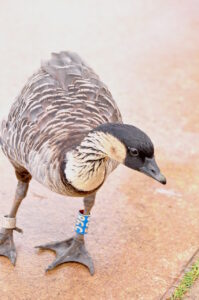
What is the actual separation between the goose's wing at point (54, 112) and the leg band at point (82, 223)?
58 cm

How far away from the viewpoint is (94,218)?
4656 millimetres

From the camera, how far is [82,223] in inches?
165

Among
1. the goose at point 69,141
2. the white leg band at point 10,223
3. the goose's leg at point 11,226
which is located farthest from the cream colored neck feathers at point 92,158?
the white leg band at point 10,223

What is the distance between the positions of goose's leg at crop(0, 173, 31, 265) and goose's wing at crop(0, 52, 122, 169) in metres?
0.24

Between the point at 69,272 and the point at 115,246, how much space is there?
1.38ft

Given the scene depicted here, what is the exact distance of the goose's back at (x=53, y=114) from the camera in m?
3.73

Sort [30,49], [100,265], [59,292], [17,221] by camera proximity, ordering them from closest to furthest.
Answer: [59,292] < [100,265] < [17,221] < [30,49]

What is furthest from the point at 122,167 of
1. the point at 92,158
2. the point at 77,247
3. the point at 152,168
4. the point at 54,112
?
the point at 152,168

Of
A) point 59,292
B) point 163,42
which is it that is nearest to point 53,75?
point 59,292

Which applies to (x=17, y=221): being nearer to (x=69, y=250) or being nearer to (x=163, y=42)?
(x=69, y=250)

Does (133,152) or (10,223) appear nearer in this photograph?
(133,152)

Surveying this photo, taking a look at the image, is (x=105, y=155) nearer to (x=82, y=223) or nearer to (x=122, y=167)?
(x=82, y=223)

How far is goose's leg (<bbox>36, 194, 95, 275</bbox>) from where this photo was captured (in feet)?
13.7

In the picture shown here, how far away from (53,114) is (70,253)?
104 cm
